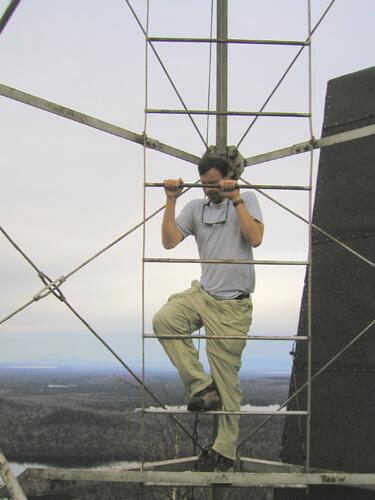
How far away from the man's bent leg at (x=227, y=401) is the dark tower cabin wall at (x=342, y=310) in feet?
5.40

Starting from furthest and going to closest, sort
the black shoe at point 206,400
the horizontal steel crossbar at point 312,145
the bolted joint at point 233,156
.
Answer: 1. the bolted joint at point 233,156
2. the horizontal steel crossbar at point 312,145
3. the black shoe at point 206,400

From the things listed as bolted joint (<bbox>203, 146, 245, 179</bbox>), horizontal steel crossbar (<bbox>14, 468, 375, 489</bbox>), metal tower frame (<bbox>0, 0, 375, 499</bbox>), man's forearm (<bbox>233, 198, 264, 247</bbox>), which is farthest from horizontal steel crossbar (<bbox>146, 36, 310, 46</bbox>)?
horizontal steel crossbar (<bbox>14, 468, 375, 489</bbox>)

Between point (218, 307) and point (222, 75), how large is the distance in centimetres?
223

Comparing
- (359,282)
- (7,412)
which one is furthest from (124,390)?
(359,282)

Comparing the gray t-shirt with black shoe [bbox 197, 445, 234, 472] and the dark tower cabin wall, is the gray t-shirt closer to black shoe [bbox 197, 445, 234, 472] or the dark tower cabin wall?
black shoe [bbox 197, 445, 234, 472]

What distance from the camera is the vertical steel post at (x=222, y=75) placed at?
668 centimetres

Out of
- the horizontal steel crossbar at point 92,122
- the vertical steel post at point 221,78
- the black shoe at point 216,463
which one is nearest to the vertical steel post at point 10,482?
the black shoe at point 216,463

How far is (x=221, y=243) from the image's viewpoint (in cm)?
573

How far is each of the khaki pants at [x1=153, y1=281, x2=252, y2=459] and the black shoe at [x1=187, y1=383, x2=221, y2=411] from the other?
0.05m

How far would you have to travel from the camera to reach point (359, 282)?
7195mm

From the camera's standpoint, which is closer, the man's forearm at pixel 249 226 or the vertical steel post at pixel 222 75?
the man's forearm at pixel 249 226

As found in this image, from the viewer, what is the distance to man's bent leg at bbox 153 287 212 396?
5.55 m

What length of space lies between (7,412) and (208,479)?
22538 millimetres

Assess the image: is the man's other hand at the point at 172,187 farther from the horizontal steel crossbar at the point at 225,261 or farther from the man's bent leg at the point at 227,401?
the man's bent leg at the point at 227,401
